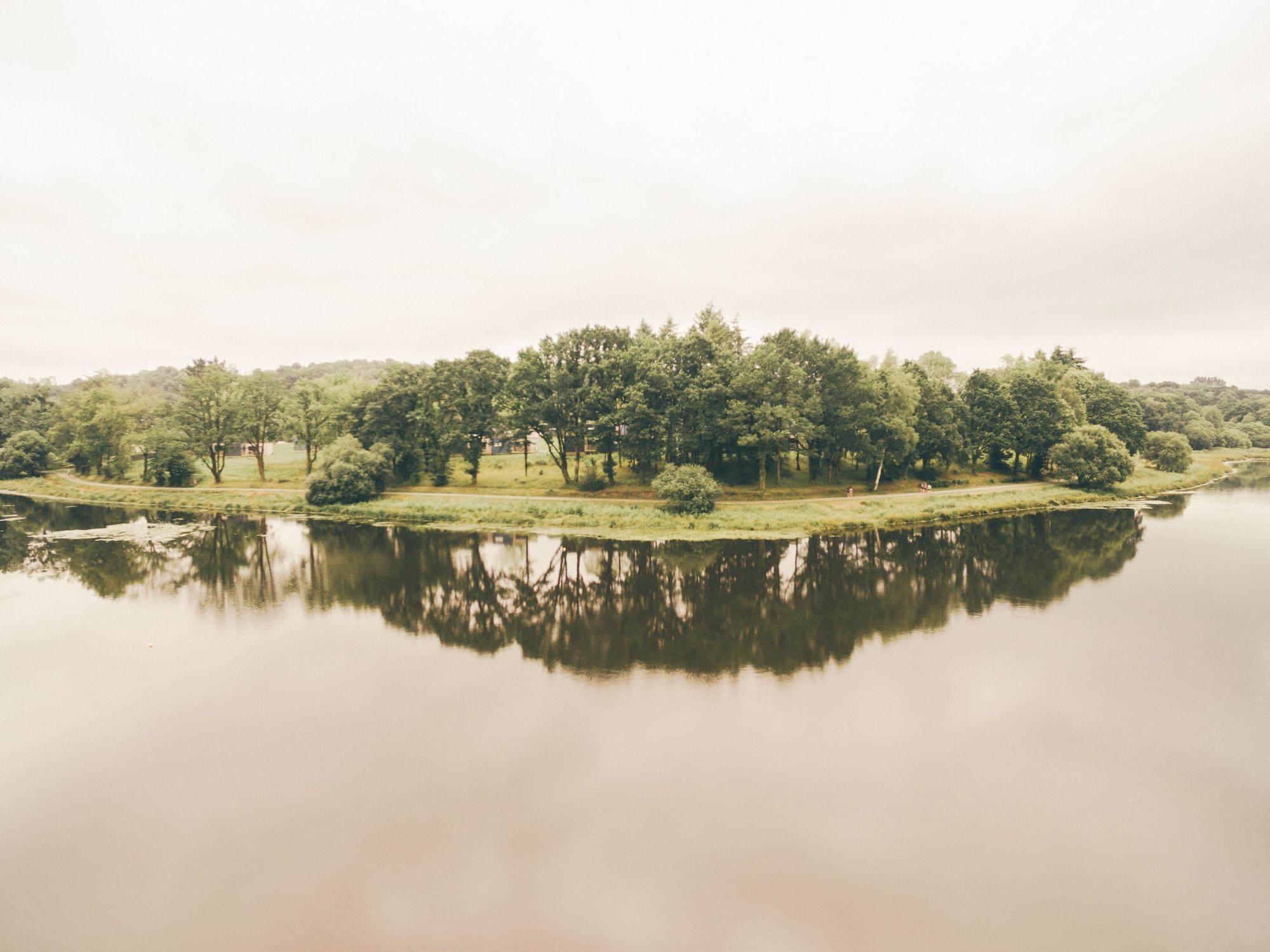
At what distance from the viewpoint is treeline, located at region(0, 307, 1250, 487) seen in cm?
4291

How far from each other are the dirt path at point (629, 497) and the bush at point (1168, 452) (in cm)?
2411

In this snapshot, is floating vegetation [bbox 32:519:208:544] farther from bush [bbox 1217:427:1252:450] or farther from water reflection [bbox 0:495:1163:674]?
bush [bbox 1217:427:1252:450]

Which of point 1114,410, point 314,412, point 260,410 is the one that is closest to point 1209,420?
point 1114,410

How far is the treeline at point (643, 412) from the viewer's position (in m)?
42.9

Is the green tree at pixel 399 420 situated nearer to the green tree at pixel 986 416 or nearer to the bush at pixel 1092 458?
the green tree at pixel 986 416

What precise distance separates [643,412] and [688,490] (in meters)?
7.29

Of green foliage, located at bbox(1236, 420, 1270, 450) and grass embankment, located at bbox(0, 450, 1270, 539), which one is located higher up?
green foliage, located at bbox(1236, 420, 1270, 450)

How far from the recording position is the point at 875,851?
1027 cm

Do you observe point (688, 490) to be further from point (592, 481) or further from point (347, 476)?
point (347, 476)

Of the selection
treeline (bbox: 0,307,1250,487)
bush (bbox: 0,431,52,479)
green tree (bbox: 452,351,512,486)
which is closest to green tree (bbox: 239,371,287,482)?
treeline (bbox: 0,307,1250,487)

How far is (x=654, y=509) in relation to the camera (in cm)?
4009

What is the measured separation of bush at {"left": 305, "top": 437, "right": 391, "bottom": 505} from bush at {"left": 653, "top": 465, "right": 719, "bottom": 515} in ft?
78.5

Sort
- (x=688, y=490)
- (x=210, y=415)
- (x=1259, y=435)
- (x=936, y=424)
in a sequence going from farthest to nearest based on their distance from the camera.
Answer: (x=1259, y=435) < (x=210, y=415) < (x=936, y=424) < (x=688, y=490)

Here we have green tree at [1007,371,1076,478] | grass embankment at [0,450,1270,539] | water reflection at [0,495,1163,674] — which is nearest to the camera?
water reflection at [0,495,1163,674]
